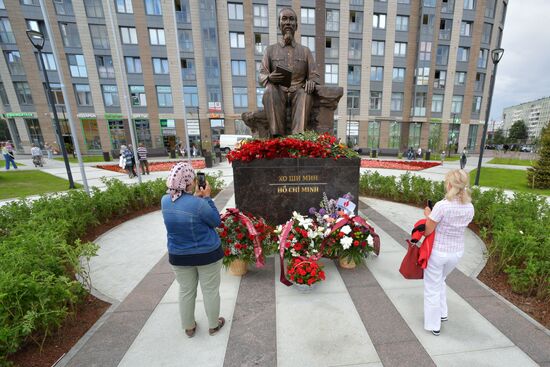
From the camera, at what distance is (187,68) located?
31.2 meters

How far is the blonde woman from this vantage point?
236cm

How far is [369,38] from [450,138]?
61.6ft

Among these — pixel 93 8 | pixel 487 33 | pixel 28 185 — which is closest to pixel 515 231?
pixel 28 185

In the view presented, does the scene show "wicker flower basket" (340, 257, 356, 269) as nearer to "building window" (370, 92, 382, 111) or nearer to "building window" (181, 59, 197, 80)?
"building window" (181, 59, 197, 80)

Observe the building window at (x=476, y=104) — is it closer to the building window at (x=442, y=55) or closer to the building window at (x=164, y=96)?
the building window at (x=442, y=55)

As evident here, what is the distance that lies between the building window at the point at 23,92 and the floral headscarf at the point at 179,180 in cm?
4224

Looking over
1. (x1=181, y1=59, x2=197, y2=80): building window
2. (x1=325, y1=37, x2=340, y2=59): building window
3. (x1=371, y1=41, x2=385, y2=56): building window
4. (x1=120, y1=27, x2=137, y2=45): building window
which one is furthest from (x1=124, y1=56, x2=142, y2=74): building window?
(x1=371, y1=41, x2=385, y2=56): building window

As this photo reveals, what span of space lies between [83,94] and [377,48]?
3859 cm

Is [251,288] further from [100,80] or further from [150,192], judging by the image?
[100,80]

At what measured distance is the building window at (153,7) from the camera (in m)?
29.4

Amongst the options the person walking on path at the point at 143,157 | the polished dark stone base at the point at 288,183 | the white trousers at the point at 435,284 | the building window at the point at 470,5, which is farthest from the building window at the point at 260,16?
the white trousers at the point at 435,284

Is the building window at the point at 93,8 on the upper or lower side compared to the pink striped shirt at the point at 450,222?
upper

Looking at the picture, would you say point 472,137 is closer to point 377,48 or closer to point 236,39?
point 377,48

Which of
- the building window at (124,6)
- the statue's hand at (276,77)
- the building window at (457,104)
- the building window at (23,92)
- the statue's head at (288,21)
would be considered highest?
the building window at (124,6)
